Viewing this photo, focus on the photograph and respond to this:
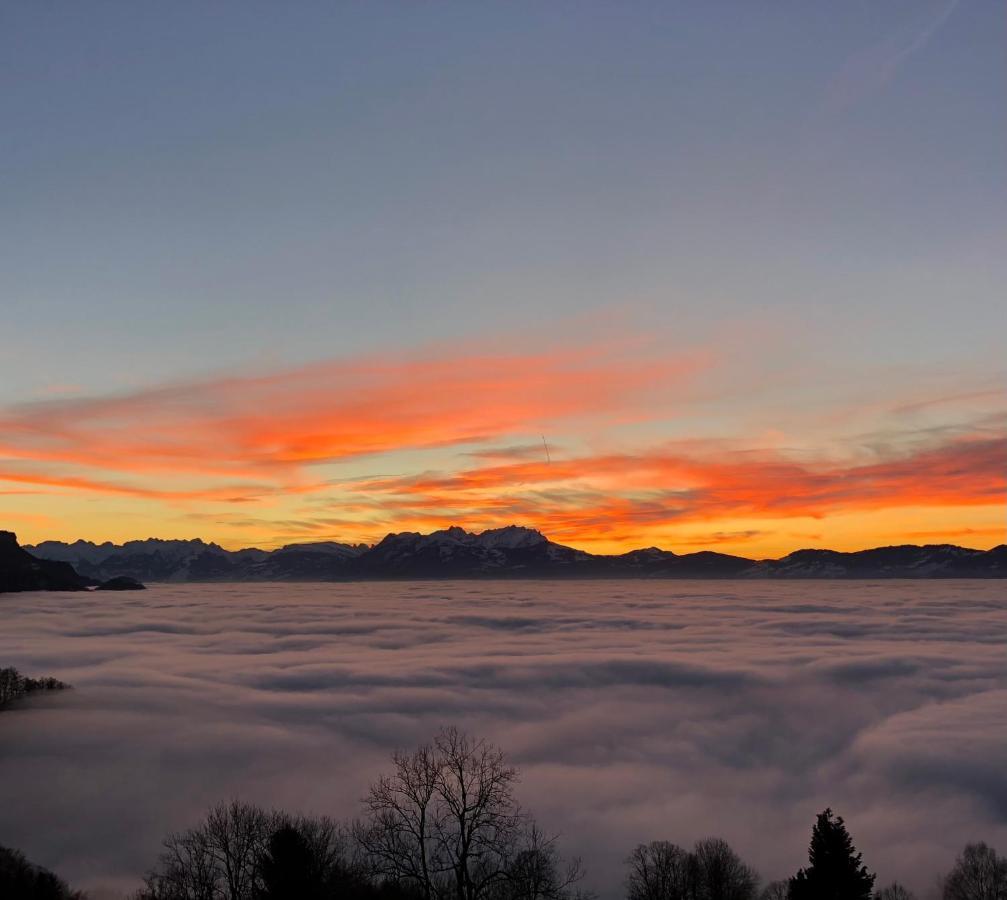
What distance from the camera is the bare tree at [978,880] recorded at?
94750 millimetres

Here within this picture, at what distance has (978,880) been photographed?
97500 mm

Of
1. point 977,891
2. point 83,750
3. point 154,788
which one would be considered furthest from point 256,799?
point 977,891

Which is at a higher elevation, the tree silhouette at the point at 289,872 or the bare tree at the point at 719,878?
the tree silhouette at the point at 289,872

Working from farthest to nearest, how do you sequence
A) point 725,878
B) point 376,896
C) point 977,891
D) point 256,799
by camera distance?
point 256,799, point 977,891, point 725,878, point 376,896

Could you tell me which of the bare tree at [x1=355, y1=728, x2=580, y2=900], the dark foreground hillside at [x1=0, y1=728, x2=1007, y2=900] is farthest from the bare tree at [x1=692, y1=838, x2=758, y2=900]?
the bare tree at [x1=355, y1=728, x2=580, y2=900]

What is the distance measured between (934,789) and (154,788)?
580 ft

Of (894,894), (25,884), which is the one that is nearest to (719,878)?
(894,894)

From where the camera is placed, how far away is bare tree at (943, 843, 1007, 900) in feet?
311

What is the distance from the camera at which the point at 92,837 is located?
127000 millimetres

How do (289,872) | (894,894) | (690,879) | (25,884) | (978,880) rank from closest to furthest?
(289,872)
(25,884)
(690,879)
(894,894)
(978,880)

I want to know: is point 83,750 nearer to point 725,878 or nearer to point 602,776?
point 602,776

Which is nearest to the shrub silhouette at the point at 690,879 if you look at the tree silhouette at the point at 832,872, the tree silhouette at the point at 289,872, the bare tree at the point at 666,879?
the bare tree at the point at 666,879

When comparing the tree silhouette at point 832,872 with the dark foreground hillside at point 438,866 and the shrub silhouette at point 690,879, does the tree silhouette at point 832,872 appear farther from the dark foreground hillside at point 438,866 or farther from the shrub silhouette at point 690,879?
the shrub silhouette at point 690,879

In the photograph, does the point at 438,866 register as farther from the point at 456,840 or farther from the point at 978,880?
the point at 978,880
